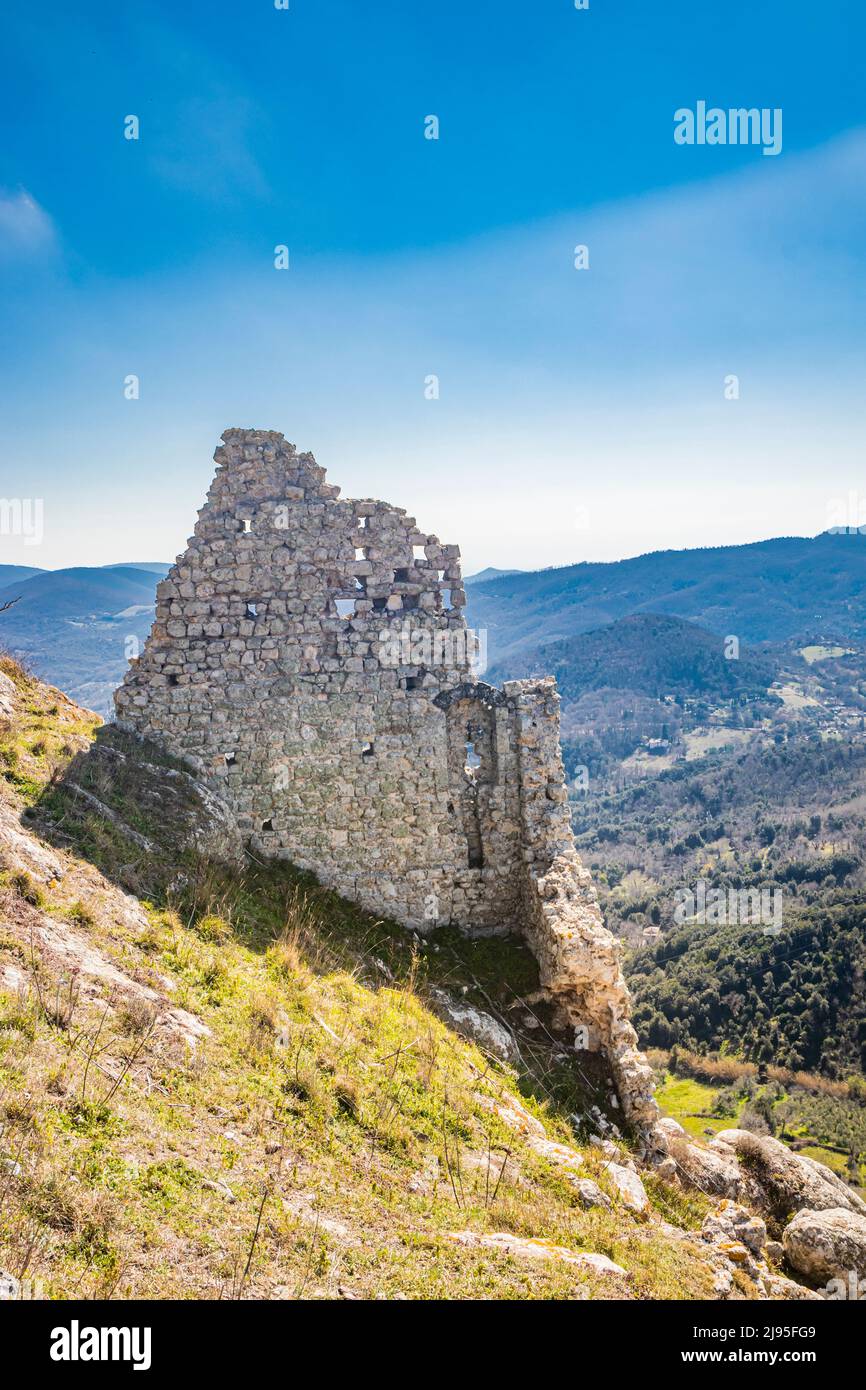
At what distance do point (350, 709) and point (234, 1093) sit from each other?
6482 millimetres

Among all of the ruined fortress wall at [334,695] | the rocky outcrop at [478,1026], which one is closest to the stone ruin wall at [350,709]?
the ruined fortress wall at [334,695]

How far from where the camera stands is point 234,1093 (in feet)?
20.1

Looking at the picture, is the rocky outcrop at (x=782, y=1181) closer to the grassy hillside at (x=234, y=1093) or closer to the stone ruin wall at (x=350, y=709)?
the grassy hillside at (x=234, y=1093)

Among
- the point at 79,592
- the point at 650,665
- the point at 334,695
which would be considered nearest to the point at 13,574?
the point at 79,592

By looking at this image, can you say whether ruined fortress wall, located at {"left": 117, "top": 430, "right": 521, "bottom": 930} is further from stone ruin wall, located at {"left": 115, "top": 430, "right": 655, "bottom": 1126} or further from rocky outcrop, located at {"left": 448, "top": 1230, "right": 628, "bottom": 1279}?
rocky outcrop, located at {"left": 448, "top": 1230, "right": 628, "bottom": 1279}

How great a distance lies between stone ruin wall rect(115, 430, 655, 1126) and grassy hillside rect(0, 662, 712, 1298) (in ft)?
3.26

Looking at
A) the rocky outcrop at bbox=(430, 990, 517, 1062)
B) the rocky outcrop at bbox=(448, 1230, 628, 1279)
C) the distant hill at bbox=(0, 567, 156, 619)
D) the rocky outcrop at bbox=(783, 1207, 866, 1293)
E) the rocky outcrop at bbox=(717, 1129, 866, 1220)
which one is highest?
the distant hill at bbox=(0, 567, 156, 619)

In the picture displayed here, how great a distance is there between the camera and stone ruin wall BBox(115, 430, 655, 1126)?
11484 millimetres

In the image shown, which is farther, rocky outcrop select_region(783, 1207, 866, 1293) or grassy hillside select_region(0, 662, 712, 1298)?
rocky outcrop select_region(783, 1207, 866, 1293)

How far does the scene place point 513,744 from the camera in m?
12.2

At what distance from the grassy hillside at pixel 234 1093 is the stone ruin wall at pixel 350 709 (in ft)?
3.26

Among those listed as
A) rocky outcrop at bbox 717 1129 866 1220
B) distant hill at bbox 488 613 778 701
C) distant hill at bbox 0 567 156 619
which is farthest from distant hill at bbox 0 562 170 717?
distant hill at bbox 488 613 778 701

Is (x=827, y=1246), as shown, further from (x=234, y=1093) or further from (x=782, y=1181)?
(x=234, y=1093)
